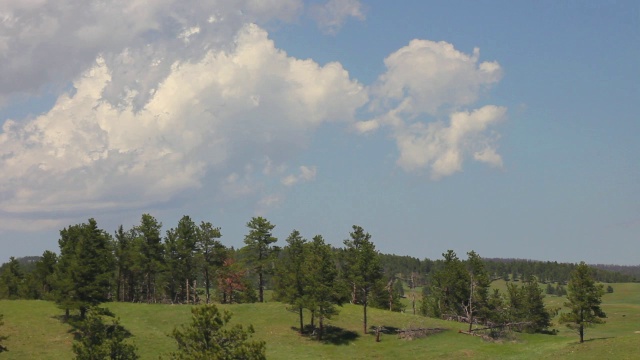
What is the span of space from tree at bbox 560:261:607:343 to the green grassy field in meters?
2.66

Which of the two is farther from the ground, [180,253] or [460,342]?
[180,253]

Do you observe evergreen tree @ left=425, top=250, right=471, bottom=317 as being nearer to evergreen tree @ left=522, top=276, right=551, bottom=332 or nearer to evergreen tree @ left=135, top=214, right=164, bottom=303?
evergreen tree @ left=522, top=276, right=551, bottom=332

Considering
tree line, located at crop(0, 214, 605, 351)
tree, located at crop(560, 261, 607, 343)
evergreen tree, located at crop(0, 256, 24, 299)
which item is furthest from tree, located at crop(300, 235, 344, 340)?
evergreen tree, located at crop(0, 256, 24, 299)

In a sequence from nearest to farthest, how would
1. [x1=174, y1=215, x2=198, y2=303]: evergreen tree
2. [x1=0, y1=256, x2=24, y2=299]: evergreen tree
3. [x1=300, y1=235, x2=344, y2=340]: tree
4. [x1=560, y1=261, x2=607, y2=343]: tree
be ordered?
[x1=560, y1=261, x2=607, y2=343]: tree → [x1=300, y1=235, x2=344, y2=340]: tree → [x1=174, y1=215, x2=198, y2=303]: evergreen tree → [x1=0, y1=256, x2=24, y2=299]: evergreen tree

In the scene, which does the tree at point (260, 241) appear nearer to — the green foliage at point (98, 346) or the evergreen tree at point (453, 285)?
the evergreen tree at point (453, 285)

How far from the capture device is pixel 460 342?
243ft

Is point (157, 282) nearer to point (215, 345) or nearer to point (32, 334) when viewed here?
point (32, 334)

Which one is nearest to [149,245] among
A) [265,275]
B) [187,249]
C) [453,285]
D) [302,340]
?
[187,249]

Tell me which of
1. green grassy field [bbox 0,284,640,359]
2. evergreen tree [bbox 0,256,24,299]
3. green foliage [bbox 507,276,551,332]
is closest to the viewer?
green grassy field [bbox 0,284,640,359]

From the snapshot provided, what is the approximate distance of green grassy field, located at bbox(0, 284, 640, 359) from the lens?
211ft

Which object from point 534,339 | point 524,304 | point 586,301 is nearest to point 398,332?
point 534,339

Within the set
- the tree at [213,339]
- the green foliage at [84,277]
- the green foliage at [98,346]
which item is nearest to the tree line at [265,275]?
the green foliage at [84,277]

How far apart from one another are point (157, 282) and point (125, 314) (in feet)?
76.6

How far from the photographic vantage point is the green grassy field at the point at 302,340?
64438 millimetres
